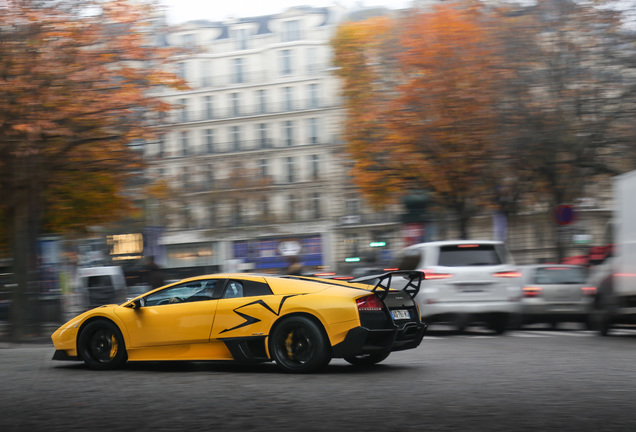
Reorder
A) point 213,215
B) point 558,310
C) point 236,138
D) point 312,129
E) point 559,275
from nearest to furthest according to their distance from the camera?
1. point 558,310
2. point 559,275
3. point 213,215
4. point 312,129
5. point 236,138

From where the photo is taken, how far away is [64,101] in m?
18.8

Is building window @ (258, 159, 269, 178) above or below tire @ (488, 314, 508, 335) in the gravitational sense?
above

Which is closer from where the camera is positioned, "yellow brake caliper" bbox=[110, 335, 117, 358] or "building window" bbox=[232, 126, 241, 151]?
"yellow brake caliper" bbox=[110, 335, 117, 358]

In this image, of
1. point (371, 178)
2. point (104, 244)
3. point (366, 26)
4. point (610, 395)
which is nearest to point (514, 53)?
point (371, 178)

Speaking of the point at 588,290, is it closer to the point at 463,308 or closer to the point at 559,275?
the point at 559,275

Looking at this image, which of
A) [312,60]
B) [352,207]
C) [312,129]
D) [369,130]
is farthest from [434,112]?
[312,60]

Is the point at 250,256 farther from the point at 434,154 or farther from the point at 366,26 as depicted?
the point at 434,154

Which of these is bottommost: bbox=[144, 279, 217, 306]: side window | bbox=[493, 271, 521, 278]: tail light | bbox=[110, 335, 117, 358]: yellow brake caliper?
bbox=[110, 335, 117, 358]: yellow brake caliper

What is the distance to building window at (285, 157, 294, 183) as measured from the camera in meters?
69.2

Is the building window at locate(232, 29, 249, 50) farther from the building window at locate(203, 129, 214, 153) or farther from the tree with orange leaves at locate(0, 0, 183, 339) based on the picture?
the tree with orange leaves at locate(0, 0, 183, 339)

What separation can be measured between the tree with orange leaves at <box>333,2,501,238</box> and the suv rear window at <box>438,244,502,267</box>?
10441 millimetres

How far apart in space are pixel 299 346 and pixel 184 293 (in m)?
1.66

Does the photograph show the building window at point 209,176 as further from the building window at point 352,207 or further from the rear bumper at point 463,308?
the rear bumper at point 463,308

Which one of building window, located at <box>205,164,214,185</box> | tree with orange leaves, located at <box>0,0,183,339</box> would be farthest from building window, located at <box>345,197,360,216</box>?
tree with orange leaves, located at <box>0,0,183,339</box>
